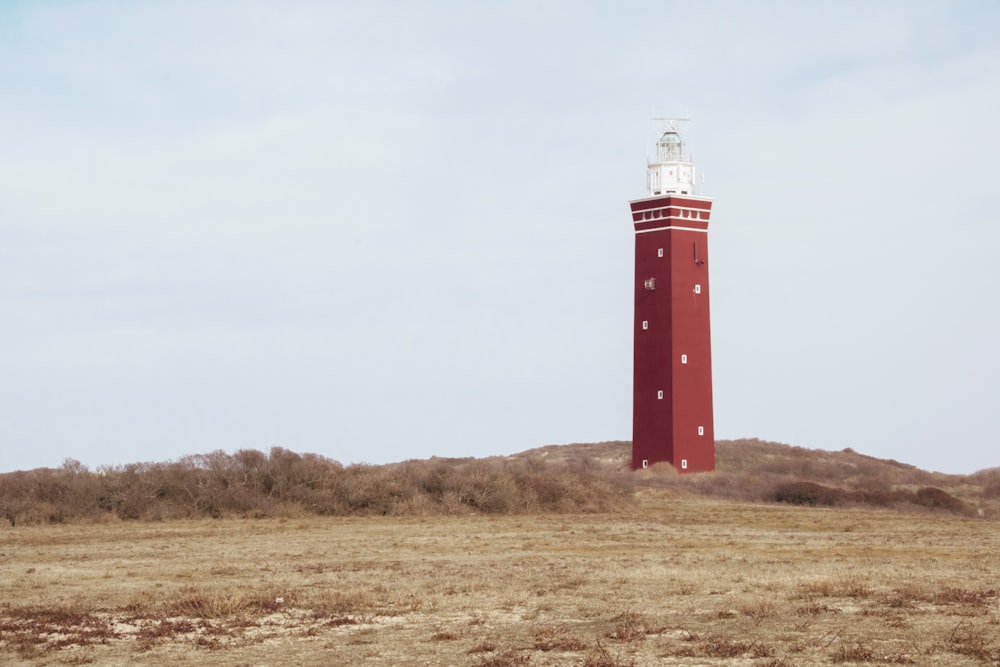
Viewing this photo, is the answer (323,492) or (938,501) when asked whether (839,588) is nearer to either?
(323,492)

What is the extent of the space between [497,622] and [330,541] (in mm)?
13942

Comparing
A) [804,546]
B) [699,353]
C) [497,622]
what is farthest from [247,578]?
[699,353]

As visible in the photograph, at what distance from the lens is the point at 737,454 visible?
67.8 m

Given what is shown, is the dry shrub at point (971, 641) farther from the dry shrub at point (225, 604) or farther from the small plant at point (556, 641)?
the dry shrub at point (225, 604)

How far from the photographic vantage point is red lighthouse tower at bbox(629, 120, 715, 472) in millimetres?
57156

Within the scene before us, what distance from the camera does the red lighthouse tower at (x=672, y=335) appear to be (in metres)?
57.2

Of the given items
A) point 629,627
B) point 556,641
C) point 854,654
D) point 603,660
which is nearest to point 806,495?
point 629,627

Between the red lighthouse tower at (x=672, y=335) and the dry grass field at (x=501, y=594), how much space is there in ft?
67.8

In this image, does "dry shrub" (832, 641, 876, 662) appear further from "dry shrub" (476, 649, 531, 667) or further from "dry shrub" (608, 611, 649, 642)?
"dry shrub" (476, 649, 531, 667)

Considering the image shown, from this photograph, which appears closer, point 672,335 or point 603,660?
point 603,660

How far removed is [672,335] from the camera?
57.2 meters

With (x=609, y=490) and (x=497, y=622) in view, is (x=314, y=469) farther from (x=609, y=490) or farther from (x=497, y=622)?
(x=497, y=622)

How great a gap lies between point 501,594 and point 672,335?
3753 cm

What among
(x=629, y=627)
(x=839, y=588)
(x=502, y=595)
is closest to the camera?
(x=629, y=627)
